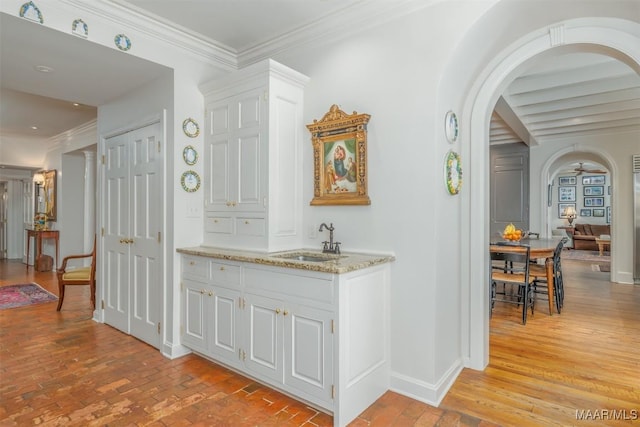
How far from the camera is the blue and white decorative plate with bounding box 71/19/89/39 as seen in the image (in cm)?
259

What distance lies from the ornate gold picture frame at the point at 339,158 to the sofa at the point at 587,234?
1225cm

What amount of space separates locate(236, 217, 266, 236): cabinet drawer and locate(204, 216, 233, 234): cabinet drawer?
0.11 meters

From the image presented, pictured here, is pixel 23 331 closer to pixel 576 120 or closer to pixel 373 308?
pixel 373 308

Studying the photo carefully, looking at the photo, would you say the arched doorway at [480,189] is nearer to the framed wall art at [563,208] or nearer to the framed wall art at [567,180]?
the framed wall art at [563,208]

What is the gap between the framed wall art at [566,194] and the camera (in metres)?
13.9

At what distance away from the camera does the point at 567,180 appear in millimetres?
14031

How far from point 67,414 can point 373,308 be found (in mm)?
2109

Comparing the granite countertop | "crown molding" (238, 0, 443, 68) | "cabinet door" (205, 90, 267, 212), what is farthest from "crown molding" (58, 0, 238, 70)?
the granite countertop

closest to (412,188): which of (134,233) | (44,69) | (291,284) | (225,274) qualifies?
(291,284)

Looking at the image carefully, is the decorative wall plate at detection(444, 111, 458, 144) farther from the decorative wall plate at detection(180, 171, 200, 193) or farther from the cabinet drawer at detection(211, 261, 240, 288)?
the decorative wall plate at detection(180, 171, 200, 193)

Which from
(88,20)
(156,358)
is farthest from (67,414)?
(88,20)

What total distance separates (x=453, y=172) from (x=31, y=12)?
320cm

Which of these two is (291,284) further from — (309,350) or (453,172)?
(453,172)

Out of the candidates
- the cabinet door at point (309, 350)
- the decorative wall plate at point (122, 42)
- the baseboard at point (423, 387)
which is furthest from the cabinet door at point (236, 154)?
the baseboard at point (423, 387)
